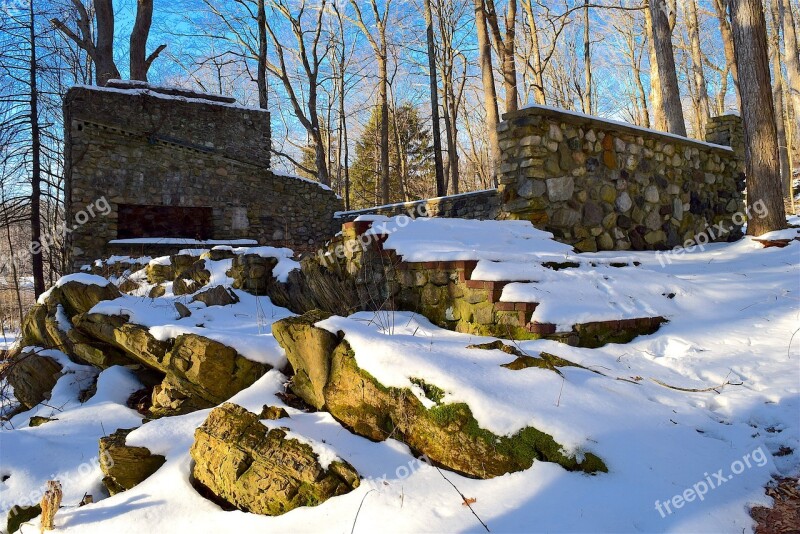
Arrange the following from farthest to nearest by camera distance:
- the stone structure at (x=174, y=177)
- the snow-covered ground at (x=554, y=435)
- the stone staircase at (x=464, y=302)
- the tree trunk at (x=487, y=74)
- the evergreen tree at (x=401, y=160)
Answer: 1. the evergreen tree at (x=401, y=160)
2. the tree trunk at (x=487, y=74)
3. the stone structure at (x=174, y=177)
4. the stone staircase at (x=464, y=302)
5. the snow-covered ground at (x=554, y=435)

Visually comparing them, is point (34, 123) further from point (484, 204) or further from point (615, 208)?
point (615, 208)

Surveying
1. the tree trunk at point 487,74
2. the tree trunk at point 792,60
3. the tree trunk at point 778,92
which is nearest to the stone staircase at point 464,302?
the tree trunk at point 487,74

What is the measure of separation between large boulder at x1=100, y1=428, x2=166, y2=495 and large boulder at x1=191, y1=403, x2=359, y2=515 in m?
0.29

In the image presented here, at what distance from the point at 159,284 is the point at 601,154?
615cm

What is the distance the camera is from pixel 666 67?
983 centimetres

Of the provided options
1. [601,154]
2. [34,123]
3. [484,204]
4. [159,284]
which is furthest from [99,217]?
[601,154]

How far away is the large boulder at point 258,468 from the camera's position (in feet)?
6.82

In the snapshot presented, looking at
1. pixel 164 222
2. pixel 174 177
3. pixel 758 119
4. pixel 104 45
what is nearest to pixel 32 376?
pixel 164 222

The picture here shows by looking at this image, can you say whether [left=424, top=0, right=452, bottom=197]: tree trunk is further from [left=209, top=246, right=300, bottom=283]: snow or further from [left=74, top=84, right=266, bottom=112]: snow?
[left=209, top=246, right=300, bottom=283]: snow

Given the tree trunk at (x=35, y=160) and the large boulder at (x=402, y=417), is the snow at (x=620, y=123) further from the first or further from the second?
the tree trunk at (x=35, y=160)

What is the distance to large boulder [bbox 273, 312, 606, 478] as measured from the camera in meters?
2.06

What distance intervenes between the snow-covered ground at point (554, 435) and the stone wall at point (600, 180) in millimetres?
1978

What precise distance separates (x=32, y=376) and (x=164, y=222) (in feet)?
24.8

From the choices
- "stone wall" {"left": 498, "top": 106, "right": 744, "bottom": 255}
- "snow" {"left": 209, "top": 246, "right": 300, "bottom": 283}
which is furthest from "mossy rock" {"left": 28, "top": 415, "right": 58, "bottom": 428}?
"stone wall" {"left": 498, "top": 106, "right": 744, "bottom": 255}
